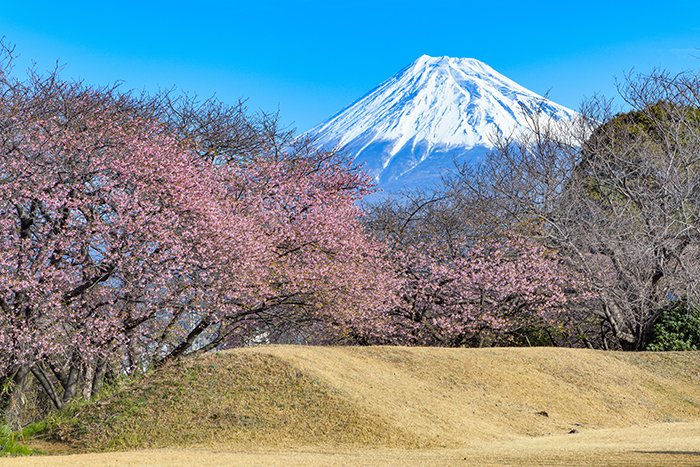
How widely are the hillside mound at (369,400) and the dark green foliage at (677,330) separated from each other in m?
2.61

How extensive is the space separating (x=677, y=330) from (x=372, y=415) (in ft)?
35.7

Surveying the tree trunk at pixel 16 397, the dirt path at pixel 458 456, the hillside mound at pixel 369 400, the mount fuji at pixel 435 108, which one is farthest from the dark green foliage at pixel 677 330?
the mount fuji at pixel 435 108

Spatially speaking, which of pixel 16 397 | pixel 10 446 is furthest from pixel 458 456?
pixel 16 397

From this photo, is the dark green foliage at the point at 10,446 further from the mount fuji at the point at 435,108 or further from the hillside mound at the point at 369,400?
the mount fuji at the point at 435,108

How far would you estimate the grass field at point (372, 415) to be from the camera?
10391 mm

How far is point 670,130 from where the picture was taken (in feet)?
76.1

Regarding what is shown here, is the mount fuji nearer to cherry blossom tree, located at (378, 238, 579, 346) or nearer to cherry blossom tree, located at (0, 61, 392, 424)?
cherry blossom tree, located at (378, 238, 579, 346)

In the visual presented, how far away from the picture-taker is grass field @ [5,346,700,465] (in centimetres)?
1039

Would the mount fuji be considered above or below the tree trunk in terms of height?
above

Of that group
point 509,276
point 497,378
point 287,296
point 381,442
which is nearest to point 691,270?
point 509,276

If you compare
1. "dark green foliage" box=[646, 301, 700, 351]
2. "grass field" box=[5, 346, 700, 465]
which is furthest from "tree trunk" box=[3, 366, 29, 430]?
"dark green foliage" box=[646, 301, 700, 351]

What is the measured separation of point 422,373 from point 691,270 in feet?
27.1

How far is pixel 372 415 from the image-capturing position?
12.1 m

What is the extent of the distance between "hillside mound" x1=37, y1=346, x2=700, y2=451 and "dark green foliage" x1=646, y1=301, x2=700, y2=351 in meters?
2.61
